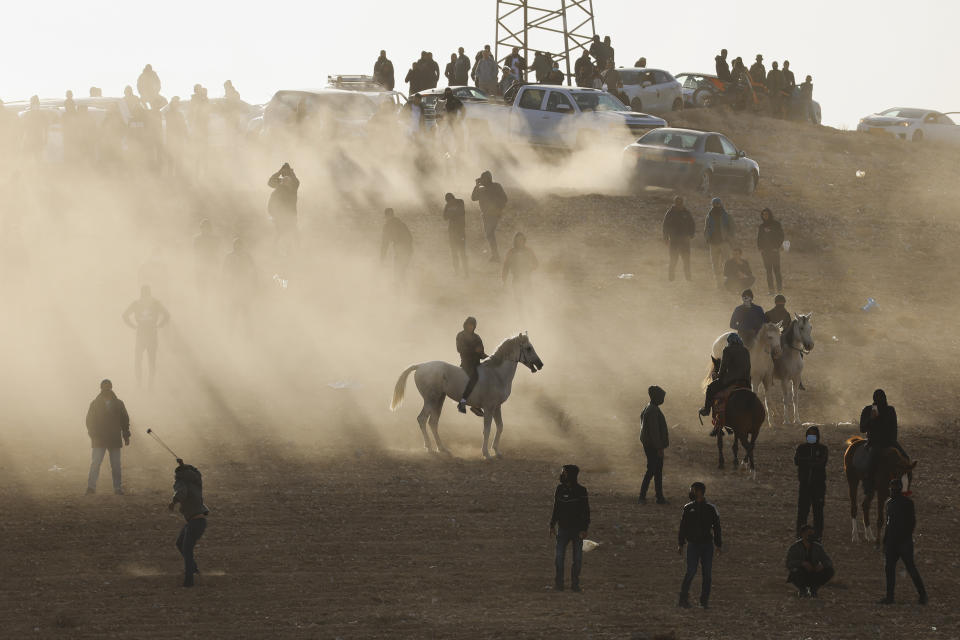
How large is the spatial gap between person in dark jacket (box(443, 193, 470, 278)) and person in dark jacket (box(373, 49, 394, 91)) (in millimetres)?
14595

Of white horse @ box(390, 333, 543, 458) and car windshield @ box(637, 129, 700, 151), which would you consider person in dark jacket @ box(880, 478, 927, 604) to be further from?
car windshield @ box(637, 129, 700, 151)

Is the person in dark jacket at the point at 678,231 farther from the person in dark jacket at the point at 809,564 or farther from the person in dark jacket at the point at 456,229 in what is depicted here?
the person in dark jacket at the point at 809,564

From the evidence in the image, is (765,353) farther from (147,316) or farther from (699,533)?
(147,316)

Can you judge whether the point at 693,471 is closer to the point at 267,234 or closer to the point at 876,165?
the point at 267,234

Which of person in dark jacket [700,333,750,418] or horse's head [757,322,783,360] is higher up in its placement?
horse's head [757,322,783,360]

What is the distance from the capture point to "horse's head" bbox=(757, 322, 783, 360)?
84.0 feet

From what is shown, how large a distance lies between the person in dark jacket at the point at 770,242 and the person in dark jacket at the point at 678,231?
160 centimetres

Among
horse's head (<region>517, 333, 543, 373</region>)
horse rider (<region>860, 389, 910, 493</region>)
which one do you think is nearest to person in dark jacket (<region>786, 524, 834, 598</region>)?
horse rider (<region>860, 389, 910, 493</region>)

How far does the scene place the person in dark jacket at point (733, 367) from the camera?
2264 cm

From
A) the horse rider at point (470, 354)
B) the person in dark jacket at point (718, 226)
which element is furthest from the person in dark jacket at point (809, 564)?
the person in dark jacket at point (718, 226)

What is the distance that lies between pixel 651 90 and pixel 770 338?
3106cm

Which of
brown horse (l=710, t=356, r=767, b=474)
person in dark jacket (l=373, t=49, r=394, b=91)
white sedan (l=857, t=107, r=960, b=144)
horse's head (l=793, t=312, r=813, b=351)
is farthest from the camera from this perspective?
white sedan (l=857, t=107, r=960, b=144)

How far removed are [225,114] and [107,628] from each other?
32.3 m

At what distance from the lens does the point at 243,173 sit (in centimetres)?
4547
